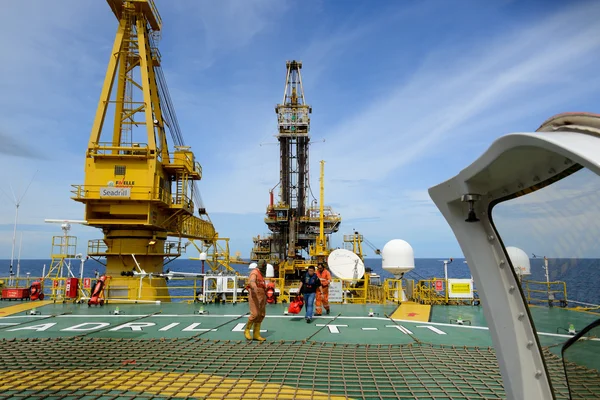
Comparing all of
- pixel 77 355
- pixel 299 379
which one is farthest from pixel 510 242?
pixel 77 355

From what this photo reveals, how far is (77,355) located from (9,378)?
1.30 meters

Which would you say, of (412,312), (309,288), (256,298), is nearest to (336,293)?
(412,312)

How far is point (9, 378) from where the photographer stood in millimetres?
5391

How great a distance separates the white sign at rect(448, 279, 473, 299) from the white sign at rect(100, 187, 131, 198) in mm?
12356

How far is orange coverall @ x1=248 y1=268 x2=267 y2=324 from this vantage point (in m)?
7.93

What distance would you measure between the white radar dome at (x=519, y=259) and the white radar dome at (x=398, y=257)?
13421mm

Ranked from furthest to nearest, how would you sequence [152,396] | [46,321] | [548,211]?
[46,321] → [152,396] → [548,211]

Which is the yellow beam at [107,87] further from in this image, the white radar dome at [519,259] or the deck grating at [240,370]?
the white radar dome at [519,259]

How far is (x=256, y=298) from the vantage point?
797cm

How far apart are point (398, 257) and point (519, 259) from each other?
44.1 ft

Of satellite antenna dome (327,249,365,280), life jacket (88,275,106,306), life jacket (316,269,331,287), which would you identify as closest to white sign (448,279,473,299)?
life jacket (316,269,331,287)

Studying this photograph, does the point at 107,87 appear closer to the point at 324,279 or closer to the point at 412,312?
the point at 324,279

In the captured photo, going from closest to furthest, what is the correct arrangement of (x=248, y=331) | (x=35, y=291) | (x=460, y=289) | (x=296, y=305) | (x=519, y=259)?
(x=519, y=259)
(x=248, y=331)
(x=296, y=305)
(x=460, y=289)
(x=35, y=291)

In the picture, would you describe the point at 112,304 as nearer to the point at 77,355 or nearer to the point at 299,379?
the point at 77,355
